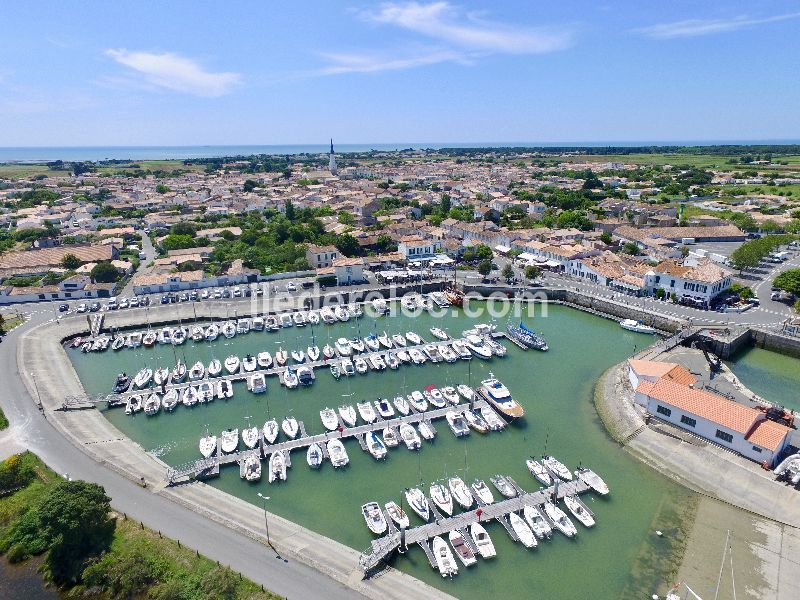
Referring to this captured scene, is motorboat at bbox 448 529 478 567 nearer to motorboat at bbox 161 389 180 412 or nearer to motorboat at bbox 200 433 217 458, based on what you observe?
motorboat at bbox 200 433 217 458

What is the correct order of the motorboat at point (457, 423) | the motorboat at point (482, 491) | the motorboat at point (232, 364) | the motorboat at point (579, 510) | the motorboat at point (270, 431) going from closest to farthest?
the motorboat at point (579, 510), the motorboat at point (482, 491), the motorboat at point (270, 431), the motorboat at point (457, 423), the motorboat at point (232, 364)

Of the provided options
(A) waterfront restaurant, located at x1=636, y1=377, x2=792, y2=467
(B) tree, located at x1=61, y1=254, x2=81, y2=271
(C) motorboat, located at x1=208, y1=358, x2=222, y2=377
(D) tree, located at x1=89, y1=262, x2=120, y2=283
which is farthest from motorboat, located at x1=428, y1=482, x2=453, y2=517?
(B) tree, located at x1=61, y1=254, x2=81, y2=271

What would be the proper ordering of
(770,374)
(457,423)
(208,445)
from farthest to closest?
1. (770,374)
2. (457,423)
3. (208,445)

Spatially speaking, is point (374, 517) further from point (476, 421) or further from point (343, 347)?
point (343, 347)

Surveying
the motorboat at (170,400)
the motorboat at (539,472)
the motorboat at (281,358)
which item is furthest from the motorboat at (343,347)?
the motorboat at (539,472)

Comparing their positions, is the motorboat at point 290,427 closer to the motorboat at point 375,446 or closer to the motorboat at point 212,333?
the motorboat at point 375,446

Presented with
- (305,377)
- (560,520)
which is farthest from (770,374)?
(305,377)

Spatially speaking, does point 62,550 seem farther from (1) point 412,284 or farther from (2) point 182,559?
(1) point 412,284
